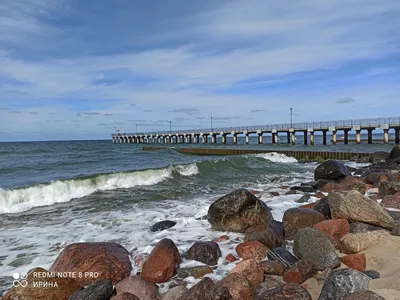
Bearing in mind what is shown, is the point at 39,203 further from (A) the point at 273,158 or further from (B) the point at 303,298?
(A) the point at 273,158

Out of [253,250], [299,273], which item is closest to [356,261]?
[299,273]

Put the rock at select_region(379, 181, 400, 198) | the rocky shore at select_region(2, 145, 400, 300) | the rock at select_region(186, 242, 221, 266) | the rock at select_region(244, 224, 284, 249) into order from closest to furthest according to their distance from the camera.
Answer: the rocky shore at select_region(2, 145, 400, 300) < the rock at select_region(186, 242, 221, 266) < the rock at select_region(244, 224, 284, 249) < the rock at select_region(379, 181, 400, 198)

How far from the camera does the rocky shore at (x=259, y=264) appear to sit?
390 centimetres

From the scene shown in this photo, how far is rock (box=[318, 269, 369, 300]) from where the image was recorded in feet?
12.0

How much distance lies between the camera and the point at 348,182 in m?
12.2

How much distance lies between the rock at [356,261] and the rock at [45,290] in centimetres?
394

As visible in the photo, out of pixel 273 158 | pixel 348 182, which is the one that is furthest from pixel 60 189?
pixel 273 158

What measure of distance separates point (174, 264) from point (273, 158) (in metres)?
Answer: 25.2

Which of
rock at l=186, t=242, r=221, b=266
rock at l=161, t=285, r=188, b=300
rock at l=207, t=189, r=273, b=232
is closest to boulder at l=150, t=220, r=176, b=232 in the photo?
rock at l=207, t=189, r=273, b=232

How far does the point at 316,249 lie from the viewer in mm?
5062

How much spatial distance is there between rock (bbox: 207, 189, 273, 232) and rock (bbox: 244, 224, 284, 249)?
88 centimetres

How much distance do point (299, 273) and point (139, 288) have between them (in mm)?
2224

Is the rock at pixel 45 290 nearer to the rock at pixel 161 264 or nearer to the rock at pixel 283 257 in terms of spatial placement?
the rock at pixel 161 264

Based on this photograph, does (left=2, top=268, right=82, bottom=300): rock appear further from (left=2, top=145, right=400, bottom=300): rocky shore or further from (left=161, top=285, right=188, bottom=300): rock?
(left=161, top=285, right=188, bottom=300): rock
